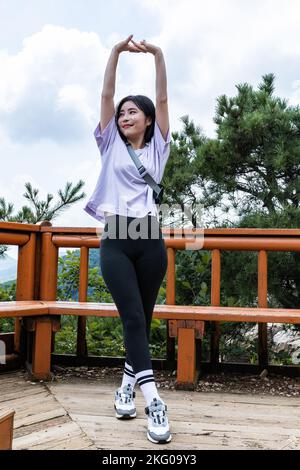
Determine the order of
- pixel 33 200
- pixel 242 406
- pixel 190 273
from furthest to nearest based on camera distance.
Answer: pixel 33 200 → pixel 190 273 → pixel 242 406

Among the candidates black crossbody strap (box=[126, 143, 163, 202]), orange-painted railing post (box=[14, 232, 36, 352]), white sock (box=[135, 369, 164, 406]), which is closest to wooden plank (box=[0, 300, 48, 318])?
orange-painted railing post (box=[14, 232, 36, 352])

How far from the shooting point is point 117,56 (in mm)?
2164

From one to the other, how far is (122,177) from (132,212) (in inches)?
6.2

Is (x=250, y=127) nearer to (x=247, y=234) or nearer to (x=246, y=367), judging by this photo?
(x=247, y=234)

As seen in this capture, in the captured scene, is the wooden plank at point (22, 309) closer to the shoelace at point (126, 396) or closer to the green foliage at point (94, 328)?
the shoelace at point (126, 396)

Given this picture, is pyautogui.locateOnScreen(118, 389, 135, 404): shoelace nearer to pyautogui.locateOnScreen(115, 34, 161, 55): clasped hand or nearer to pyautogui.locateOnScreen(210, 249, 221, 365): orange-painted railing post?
pyautogui.locateOnScreen(210, 249, 221, 365): orange-painted railing post

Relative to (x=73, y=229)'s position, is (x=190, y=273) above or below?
below

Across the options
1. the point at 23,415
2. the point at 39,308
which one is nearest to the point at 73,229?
the point at 39,308

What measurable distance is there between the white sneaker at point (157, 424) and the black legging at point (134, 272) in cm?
15

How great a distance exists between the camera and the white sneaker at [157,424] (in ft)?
6.22

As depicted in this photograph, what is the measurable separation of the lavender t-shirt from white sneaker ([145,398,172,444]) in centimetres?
75

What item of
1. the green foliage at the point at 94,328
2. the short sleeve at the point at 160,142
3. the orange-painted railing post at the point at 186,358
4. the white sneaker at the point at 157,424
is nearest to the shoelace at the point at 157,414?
the white sneaker at the point at 157,424
